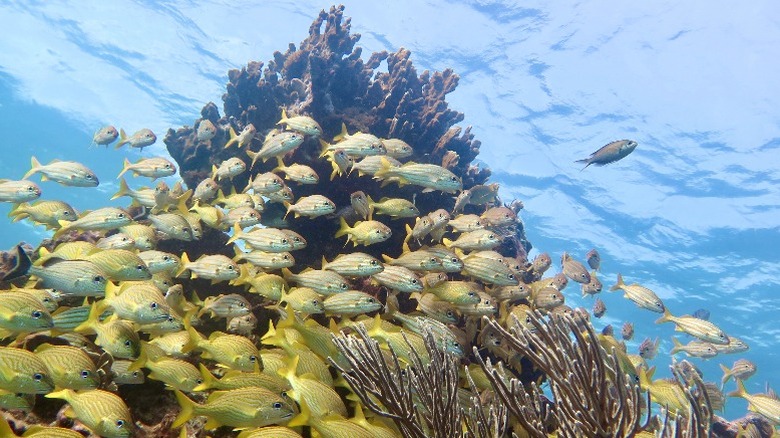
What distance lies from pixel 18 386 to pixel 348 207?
5.11 metres

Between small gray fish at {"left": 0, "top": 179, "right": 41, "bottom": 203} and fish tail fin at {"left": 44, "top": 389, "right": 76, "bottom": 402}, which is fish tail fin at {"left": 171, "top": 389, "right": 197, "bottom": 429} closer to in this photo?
fish tail fin at {"left": 44, "top": 389, "right": 76, "bottom": 402}

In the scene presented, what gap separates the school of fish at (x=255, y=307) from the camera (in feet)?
11.7

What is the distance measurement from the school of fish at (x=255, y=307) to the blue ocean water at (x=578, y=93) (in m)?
15.7

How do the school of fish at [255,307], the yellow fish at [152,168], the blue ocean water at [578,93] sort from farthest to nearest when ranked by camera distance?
the blue ocean water at [578,93]
the yellow fish at [152,168]
the school of fish at [255,307]

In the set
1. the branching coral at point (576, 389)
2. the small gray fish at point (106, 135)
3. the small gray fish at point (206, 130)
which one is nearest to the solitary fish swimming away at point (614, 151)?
the branching coral at point (576, 389)

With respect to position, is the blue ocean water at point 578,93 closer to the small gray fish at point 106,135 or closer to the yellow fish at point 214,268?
the small gray fish at point 106,135

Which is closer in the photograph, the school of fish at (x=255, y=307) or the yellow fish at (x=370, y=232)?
the school of fish at (x=255, y=307)

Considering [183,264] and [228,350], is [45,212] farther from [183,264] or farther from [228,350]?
[228,350]

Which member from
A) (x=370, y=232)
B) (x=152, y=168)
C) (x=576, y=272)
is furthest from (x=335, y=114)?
(x=576, y=272)

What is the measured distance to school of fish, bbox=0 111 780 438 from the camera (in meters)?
3.57

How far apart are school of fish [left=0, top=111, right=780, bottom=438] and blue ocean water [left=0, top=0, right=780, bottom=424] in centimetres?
1571

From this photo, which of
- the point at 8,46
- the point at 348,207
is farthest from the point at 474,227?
the point at 8,46

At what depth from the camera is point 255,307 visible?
6125 millimetres

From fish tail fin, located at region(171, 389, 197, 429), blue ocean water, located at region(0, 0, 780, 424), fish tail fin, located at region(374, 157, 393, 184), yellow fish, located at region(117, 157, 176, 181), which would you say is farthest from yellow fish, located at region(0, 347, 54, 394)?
blue ocean water, located at region(0, 0, 780, 424)
